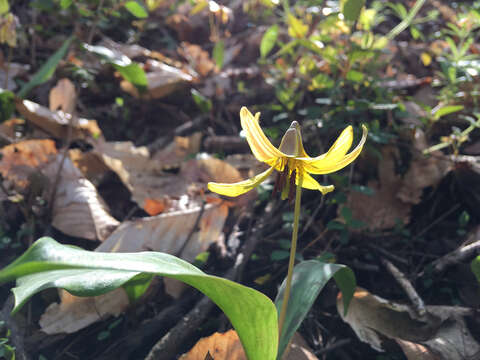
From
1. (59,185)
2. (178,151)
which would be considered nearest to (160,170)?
(178,151)

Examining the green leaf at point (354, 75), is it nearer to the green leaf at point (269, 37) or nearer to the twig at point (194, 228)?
the green leaf at point (269, 37)

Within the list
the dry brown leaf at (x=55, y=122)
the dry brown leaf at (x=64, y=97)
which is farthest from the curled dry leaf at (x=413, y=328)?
the dry brown leaf at (x=64, y=97)

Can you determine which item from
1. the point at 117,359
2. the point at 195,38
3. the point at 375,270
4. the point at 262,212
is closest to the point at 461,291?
the point at 375,270

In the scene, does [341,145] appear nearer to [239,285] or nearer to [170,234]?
[239,285]

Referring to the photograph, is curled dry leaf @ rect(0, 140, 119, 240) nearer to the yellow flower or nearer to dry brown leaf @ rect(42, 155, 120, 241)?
dry brown leaf @ rect(42, 155, 120, 241)

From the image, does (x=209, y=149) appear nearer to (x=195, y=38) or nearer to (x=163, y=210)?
(x=163, y=210)

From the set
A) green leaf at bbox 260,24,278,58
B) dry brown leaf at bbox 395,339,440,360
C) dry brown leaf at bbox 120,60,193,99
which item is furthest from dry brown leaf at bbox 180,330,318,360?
dry brown leaf at bbox 120,60,193,99
